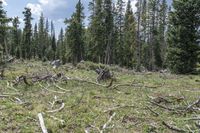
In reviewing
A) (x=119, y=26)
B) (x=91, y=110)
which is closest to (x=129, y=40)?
(x=119, y=26)

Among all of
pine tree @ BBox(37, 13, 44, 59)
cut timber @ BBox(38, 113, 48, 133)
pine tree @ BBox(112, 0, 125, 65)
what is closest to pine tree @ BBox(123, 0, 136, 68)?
pine tree @ BBox(112, 0, 125, 65)

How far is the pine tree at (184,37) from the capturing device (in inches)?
1195

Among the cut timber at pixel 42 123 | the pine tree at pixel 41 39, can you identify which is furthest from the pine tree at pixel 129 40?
the cut timber at pixel 42 123

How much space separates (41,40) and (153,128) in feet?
263

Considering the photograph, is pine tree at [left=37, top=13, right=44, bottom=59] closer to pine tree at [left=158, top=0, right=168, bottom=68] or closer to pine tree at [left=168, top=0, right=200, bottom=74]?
pine tree at [left=158, top=0, right=168, bottom=68]

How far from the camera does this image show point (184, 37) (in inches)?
1217

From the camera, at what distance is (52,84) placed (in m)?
16.0

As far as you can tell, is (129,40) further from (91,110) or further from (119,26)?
(91,110)

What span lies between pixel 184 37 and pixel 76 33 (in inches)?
1063

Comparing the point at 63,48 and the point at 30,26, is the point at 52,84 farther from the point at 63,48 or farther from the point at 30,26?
the point at 63,48

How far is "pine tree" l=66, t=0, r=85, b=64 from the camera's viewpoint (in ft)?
180

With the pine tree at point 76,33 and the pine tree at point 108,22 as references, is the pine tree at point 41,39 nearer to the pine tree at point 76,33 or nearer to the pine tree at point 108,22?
the pine tree at point 76,33

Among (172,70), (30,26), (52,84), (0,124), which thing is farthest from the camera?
(30,26)

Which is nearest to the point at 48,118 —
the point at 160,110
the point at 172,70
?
the point at 160,110
